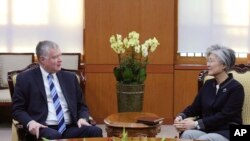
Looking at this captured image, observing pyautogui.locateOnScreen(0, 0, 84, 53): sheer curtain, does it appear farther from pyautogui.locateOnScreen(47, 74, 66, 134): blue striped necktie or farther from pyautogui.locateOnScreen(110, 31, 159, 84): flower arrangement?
pyautogui.locateOnScreen(47, 74, 66, 134): blue striped necktie

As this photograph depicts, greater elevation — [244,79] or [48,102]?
[244,79]

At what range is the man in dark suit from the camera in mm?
4016

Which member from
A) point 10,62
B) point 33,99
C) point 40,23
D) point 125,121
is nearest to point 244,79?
point 125,121

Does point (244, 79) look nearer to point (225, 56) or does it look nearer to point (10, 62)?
point (225, 56)

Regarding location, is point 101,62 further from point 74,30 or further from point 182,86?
point 182,86

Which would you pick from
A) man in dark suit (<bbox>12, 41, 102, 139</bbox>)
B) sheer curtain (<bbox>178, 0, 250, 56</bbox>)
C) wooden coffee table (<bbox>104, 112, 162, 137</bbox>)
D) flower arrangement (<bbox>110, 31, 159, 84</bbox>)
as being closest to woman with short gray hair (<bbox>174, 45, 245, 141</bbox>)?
wooden coffee table (<bbox>104, 112, 162, 137</bbox>)

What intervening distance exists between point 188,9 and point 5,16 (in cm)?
272

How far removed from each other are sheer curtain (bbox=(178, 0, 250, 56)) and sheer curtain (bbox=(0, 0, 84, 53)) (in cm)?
154

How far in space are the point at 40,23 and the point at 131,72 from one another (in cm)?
237

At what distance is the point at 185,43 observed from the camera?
6977 mm

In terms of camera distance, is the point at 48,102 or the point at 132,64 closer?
the point at 48,102

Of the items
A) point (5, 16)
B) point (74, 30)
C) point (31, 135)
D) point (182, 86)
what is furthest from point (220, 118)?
point (5, 16)

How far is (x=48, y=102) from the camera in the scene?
411 centimetres

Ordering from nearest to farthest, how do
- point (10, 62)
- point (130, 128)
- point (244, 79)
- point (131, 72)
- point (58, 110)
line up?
1. point (130, 128)
2. point (58, 110)
3. point (244, 79)
4. point (131, 72)
5. point (10, 62)
